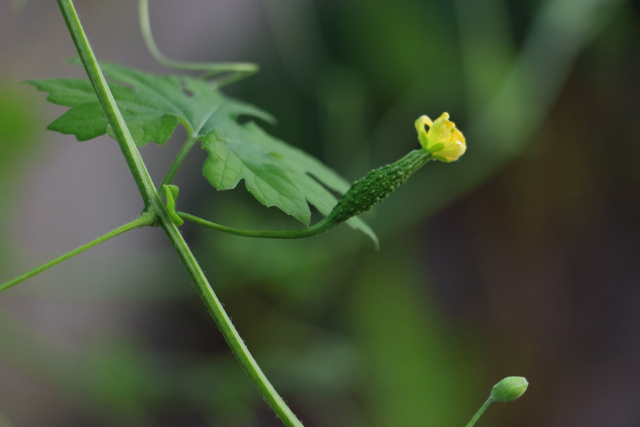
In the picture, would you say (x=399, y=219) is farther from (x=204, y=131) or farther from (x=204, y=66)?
(x=204, y=131)

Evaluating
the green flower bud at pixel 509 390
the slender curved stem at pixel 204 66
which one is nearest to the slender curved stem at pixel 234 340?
the green flower bud at pixel 509 390

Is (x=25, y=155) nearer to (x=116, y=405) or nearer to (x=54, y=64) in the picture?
(x=54, y=64)

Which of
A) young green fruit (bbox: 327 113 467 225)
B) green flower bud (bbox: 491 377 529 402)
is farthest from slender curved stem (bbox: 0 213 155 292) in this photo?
green flower bud (bbox: 491 377 529 402)

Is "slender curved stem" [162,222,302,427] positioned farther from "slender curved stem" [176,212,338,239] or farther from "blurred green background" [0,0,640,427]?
"blurred green background" [0,0,640,427]

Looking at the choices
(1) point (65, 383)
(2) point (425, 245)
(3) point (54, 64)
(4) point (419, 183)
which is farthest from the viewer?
(2) point (425, 245)

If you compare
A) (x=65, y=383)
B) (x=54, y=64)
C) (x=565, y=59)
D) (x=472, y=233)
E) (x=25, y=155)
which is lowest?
(x=472, y=233)

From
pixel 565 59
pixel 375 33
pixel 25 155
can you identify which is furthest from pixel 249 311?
pixel 565 59

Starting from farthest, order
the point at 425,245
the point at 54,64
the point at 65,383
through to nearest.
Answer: the point at 425,245 → the point at 54,64 → the point at 65,383

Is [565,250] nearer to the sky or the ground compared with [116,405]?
nearer to the ground
